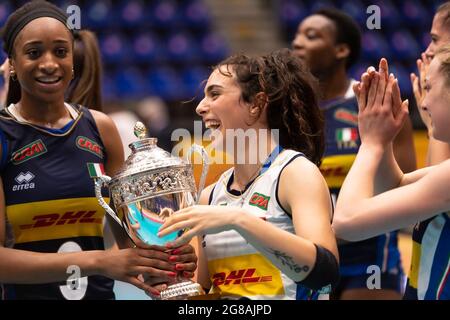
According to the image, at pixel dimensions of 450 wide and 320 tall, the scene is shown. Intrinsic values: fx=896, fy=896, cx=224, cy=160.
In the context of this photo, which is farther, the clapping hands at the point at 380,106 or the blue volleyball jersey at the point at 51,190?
the blue volleyball jersey at the point at 51,190

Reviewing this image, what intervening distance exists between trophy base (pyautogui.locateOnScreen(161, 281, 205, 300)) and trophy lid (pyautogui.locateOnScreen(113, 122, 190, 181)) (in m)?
0.36

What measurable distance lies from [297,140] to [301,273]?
62 centimetres

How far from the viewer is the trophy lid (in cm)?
269

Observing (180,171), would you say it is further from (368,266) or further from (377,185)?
(368,266)

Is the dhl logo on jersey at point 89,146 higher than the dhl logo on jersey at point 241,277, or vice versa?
the dhl logo on jersey at point 89,146

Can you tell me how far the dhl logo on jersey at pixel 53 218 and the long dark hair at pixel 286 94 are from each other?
28.8 inches

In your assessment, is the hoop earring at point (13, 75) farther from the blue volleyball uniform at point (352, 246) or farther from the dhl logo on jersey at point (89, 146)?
the blue volleyball uniform at point (352, 246)

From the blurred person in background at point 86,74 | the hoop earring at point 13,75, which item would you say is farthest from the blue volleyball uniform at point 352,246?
the hoop earring at point 13,75

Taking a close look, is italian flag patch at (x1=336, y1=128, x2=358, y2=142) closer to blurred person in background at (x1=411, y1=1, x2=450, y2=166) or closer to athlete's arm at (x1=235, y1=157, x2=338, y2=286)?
blurred person in background at (x1=411, y1=1, x2=450, y2=166)

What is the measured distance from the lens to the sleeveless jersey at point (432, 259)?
2781 millimetres

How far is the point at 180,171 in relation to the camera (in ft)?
8.98
